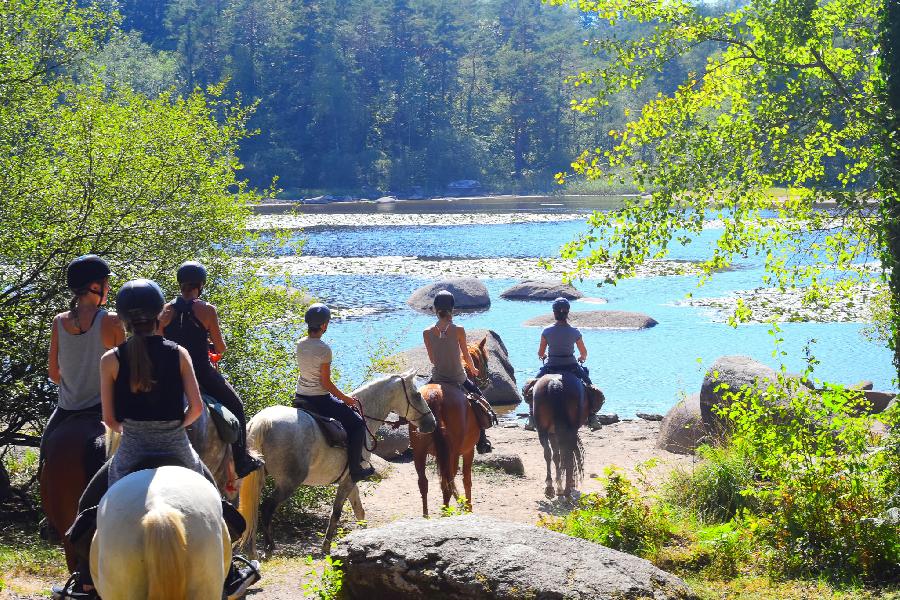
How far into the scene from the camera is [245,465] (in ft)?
29.5

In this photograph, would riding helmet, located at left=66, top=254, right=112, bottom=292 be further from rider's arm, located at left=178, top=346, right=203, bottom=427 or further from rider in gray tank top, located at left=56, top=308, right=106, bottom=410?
rider's arm, located at left=178, top=346, right=203, bottom=427

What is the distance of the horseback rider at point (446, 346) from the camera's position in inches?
478

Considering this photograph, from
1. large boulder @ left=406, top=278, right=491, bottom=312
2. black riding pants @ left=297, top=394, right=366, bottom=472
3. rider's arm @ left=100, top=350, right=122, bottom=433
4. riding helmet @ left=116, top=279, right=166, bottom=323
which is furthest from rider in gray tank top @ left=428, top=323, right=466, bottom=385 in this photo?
large boulder @ left=406, top=278, right=491, bottom=312

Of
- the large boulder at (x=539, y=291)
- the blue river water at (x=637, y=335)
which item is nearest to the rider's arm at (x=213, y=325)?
the blue river water at (x=637, y=335)

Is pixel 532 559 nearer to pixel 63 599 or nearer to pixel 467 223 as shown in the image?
pixel 63 599

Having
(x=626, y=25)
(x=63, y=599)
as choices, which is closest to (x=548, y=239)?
(x=63, y=599)

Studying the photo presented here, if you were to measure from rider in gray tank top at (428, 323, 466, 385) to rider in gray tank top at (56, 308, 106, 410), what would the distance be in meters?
5.23

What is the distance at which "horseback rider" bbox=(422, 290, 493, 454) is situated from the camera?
12.1 meters

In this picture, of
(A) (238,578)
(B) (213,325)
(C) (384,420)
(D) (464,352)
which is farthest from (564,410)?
(A) (238,578)

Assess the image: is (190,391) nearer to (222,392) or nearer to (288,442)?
(222,392)

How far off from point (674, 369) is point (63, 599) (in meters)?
24.1

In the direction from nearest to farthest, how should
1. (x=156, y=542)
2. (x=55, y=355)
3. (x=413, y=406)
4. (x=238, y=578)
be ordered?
(x=156, y=542)
(x=238, y=578)
(x=55, y=355)
(x=413, y=406)

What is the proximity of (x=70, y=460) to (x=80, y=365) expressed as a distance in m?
0.75

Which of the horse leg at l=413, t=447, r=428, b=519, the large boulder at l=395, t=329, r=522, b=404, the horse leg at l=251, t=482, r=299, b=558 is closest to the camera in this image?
the horse leg at l=251, t=482, r=299, b=558
